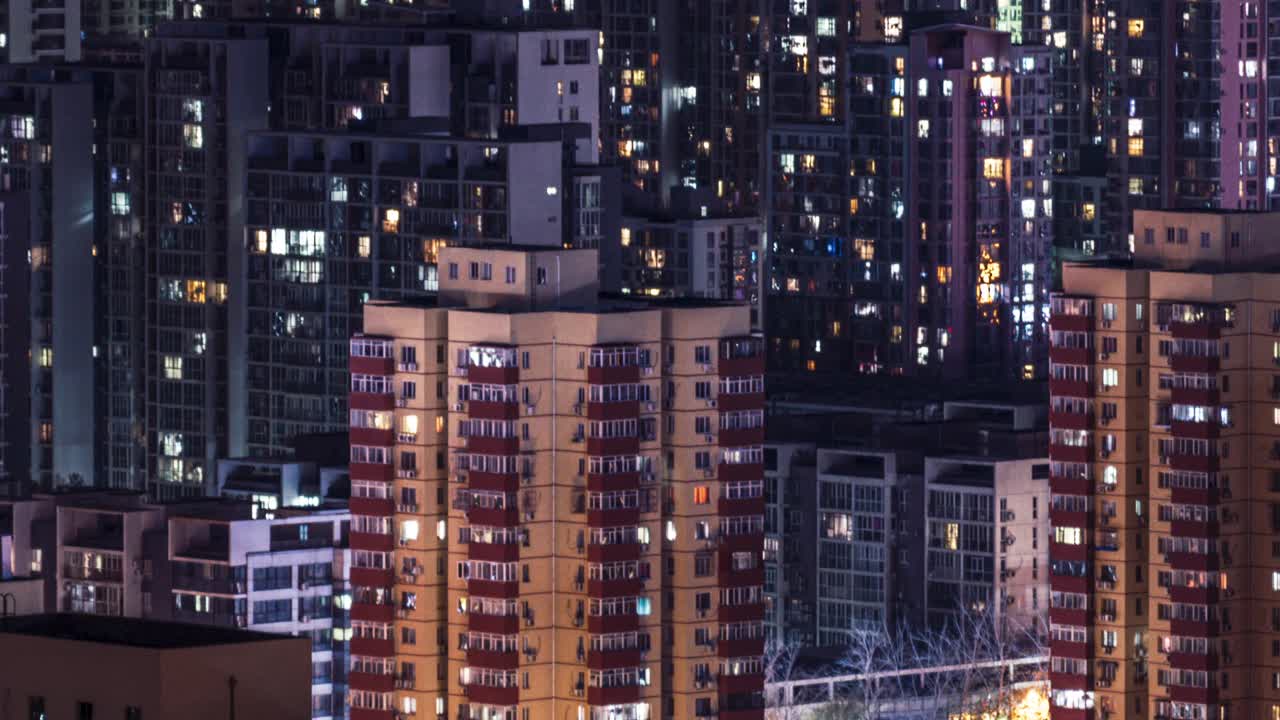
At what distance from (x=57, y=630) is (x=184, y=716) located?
10393 mm

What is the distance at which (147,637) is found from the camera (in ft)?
521

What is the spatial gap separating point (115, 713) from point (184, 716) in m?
2.20

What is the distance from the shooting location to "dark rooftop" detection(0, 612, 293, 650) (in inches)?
6122

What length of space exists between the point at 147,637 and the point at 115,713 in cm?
657

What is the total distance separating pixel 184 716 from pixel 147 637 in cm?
717

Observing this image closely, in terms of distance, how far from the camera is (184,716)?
152 meters

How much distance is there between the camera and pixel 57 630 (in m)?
161

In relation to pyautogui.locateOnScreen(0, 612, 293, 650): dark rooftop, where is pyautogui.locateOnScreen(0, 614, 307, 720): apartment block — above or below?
below

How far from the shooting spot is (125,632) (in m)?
161

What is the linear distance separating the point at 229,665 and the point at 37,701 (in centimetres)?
657

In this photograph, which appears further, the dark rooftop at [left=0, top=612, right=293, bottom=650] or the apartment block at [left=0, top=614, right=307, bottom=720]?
the dark rooftop at [left=0, top=612, right=293, bottom=650]

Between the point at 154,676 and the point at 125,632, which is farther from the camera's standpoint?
the point at 125,632

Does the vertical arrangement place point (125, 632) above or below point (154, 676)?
above

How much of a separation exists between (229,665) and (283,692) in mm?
2521
